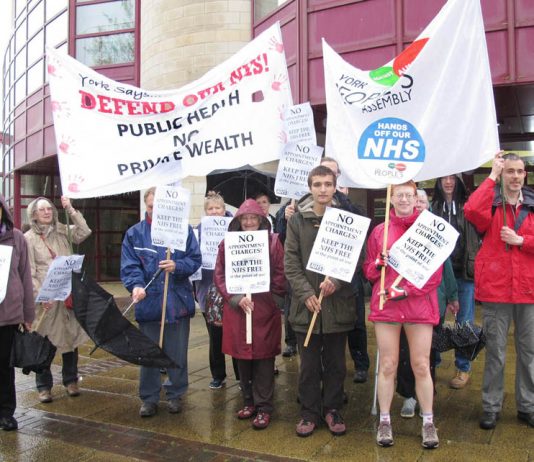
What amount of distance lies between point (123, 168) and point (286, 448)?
9.03ft

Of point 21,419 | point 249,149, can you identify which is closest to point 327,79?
point 249,149

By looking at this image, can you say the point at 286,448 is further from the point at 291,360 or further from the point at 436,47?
the point at 436,47

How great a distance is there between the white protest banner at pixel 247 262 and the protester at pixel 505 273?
1.63 metres

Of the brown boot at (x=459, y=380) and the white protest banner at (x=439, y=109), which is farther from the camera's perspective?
the brown boot at (x=459, y=380)

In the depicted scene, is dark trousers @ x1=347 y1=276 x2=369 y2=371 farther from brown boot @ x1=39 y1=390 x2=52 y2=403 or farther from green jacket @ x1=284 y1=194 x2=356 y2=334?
brown boot @ x1=39 y1=390 x2=52 y2=403

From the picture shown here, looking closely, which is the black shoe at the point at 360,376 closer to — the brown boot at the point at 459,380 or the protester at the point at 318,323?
the brown boot at the point at 459,380

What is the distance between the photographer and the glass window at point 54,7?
15961mm

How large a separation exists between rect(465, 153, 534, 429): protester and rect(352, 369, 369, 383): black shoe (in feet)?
4.68

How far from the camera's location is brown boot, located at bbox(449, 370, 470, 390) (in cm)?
523

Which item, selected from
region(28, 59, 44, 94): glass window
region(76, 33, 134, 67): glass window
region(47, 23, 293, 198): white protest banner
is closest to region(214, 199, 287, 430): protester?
region(47, 23, 293, 198): white protest banner

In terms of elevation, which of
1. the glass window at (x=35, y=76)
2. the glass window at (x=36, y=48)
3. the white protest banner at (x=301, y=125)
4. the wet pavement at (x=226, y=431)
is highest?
the glass window at (x=36, y=48)

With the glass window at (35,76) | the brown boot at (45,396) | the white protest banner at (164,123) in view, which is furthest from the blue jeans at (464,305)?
the glass window at (35,76)

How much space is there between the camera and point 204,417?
4.64 m

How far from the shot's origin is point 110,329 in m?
4.56
